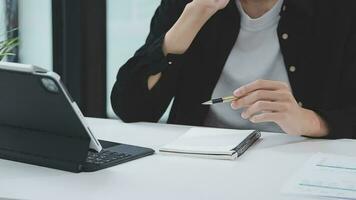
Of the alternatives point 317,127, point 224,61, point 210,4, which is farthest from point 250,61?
point 317,127

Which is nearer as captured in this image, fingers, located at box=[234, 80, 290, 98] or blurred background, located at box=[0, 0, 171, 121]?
fingers, located at box=[234, 80, 290, 98]

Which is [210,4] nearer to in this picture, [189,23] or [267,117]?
[189,23]

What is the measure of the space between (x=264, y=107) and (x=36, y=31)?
189 centimetres

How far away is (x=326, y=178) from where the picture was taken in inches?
38.9

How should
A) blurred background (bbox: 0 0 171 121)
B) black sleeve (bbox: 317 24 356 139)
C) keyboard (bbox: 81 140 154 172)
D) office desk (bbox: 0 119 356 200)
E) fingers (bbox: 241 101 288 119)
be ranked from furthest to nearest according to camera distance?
blurred background (bbox: 0 0 171 121)
black sleeve (bbox: 317 24 356 139)
fingers (bbox: 241 101 288 119)
keyboard (bbox: 81 140 154 172)
office desk (bbox: 0 119 356 200)

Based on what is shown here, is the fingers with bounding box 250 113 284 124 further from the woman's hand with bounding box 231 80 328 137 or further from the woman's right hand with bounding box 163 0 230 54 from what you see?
the woman's right hand with bounding box 163 0 230 54

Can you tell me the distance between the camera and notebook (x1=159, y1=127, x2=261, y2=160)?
3.74 ft

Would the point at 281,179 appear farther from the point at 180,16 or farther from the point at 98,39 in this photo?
the point at 98,39

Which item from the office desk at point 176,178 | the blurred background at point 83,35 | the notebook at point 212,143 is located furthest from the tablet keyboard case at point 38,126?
the blurred background at point 83,35

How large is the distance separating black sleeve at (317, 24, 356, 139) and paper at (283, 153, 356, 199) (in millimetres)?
195

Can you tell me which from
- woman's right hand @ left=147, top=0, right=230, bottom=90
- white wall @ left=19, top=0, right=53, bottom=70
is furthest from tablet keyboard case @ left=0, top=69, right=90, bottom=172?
white wall @ left=19, top=0, right=53, bottom=70

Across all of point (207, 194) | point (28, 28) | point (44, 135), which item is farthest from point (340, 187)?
point (28, 28)

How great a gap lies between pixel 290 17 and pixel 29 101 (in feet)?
2.64

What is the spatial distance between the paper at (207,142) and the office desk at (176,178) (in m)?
0.03
